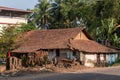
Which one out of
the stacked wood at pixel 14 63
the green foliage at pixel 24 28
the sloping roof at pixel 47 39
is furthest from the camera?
the green foliage at pixel 24 28

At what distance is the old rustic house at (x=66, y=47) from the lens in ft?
145

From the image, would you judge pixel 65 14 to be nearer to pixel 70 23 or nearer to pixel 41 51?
pixel 70 23

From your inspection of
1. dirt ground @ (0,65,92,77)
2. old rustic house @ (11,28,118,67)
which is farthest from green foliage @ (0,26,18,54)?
dirt ground @ (0,65,92,77)

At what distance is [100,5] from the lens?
2448 inches

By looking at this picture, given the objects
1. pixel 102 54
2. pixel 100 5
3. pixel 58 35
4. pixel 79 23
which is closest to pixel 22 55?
pixel 58 35

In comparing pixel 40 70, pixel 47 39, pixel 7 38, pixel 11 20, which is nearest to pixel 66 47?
pixel 47 39

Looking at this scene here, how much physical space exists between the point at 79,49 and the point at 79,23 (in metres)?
27.0

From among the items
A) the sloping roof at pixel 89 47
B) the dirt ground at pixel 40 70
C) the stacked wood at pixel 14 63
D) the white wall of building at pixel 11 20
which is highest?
the white wall of building at pixel 11 20

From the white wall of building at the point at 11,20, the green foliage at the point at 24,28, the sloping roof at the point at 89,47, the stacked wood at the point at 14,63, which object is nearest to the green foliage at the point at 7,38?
the stacked wood at the point at 14,63

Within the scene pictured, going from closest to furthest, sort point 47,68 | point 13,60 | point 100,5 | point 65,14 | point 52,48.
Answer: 1. point 47,68
2. point 13,60
3. point 52,48
4. point 100,5
5. point 65,14

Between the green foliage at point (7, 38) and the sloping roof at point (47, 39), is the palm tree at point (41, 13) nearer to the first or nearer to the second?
the sloping roof at point (47, 39)

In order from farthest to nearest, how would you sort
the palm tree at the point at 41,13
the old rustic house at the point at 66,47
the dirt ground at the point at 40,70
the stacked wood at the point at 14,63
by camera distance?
1. the palm tree at the point at 41,13
2. the old rustic house at the point at 66,47
3. the stacked wood at the point at 14,63
4. the dirt ground at the point at 40,70

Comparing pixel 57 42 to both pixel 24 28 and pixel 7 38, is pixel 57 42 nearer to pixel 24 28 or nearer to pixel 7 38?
pixel 7 38

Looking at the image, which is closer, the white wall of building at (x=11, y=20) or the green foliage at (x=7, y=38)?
the green foliage at (x=7, y=38)
